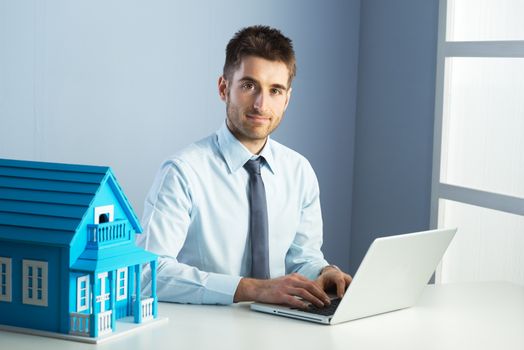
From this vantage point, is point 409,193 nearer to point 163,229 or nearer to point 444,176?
point 444,176

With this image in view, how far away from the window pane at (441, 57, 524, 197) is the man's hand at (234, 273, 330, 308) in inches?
63.9

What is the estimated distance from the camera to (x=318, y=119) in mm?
4438

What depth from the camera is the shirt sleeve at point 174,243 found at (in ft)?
7.48

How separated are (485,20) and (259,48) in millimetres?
1357

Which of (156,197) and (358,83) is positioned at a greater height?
(358,83)

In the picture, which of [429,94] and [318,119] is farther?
[318,119]

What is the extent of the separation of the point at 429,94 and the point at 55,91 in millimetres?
1633

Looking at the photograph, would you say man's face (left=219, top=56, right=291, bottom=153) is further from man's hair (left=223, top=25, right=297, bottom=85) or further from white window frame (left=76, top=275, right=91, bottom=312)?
white window frame (left=76, top=275, right=91, bottom=312)

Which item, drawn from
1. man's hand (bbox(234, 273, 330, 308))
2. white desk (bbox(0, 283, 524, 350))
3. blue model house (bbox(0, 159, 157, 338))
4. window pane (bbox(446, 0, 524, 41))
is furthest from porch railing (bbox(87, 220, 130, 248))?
window pane (bbox(446, 0, 524, 41))

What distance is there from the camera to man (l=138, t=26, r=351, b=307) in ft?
8.55

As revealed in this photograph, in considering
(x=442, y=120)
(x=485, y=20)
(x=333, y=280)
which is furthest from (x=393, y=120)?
(x=333, y=280)

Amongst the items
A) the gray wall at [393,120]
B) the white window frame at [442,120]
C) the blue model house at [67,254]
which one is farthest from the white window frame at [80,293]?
the gray wall at [393,120]

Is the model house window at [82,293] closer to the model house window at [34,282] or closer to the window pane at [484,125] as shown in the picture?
the model house window at [34,282]

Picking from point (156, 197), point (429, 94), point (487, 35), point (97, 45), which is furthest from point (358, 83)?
point (156, 197)
